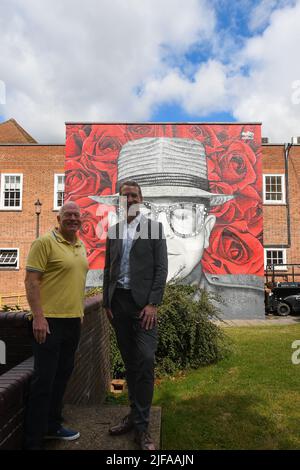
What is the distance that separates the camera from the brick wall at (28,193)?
1898 cm

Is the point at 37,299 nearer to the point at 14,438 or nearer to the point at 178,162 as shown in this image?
the point at 14,438

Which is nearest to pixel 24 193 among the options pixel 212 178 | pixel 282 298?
pixel 212 178

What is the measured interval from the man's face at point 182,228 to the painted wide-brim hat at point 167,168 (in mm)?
397

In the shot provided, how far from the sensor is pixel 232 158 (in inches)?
624

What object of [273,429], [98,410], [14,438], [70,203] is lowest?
[273,429]

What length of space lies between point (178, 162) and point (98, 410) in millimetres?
12962

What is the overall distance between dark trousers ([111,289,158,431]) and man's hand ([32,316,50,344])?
2.10 ft

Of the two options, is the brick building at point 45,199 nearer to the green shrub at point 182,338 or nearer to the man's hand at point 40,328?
the green shrub at point 182,338

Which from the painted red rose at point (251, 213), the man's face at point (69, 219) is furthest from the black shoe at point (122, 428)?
the painted red rose at point (251, 213)

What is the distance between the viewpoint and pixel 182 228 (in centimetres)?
1544

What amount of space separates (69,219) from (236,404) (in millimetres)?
3511

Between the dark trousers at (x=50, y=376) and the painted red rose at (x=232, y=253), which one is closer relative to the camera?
the dark trousers at (x=50, y=376)

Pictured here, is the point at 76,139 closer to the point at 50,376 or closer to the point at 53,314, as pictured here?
the point at 53,314
